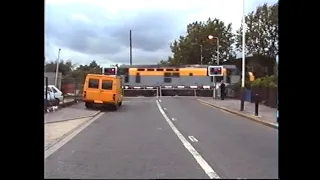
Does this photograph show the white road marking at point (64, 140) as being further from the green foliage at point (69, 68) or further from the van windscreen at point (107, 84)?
the van windscreen at point (107, 84)

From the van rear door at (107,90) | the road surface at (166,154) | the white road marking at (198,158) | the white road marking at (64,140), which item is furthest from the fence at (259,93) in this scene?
the white road marking at (198,158)

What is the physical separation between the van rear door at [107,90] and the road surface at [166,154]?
11.4 m

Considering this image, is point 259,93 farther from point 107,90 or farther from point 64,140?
point 64,140

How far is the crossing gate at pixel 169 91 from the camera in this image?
56719mm

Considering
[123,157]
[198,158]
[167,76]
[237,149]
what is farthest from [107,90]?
[167,76]

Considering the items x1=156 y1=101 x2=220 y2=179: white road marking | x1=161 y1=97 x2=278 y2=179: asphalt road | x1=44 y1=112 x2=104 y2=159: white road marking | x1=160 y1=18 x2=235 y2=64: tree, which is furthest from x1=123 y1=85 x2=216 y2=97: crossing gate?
x1=156 y1=101 x2=220 y2=179: white road marking

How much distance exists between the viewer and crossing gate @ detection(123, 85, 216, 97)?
5672cm

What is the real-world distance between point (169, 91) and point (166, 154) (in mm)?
45318

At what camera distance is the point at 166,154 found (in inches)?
473
